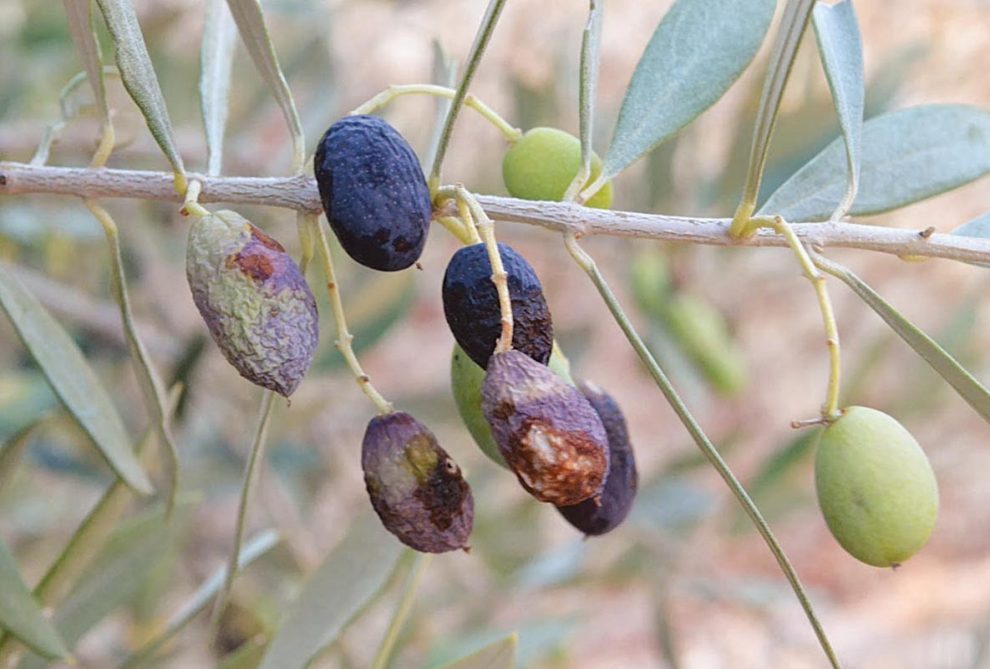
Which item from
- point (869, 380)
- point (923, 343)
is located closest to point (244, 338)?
point (923, 343)

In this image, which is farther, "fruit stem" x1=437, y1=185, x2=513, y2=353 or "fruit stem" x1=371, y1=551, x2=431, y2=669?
"fruit stem" x1=371, y1=551, x2=431, y2=669

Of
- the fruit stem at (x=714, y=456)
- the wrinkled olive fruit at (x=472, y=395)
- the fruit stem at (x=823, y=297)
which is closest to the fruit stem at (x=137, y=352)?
the wrinkled olive fruit at (x=472, y=395)

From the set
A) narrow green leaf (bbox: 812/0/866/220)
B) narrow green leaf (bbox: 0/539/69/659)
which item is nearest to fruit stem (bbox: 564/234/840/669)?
narrow green leaf (bbox: 812/0/866/220)

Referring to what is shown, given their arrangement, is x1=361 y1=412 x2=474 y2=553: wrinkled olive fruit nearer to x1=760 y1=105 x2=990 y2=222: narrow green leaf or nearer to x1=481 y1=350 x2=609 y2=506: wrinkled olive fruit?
x1=481 y1=350 x2=609 y2=506: wrinkled olive fruit

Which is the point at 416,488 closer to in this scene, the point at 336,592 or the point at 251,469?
the point at 251,469

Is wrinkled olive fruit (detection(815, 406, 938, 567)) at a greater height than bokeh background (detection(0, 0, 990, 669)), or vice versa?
wrinkled olive fruit (detection(815, 406, 938, 567))

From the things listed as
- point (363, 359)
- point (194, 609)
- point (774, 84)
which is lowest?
point (363, 359)

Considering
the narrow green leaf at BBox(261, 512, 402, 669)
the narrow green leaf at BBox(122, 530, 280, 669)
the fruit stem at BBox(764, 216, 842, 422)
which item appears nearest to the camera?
the fruit stem at BBox(764, 216, 842, 422)

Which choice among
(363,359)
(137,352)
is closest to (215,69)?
(137,352)
